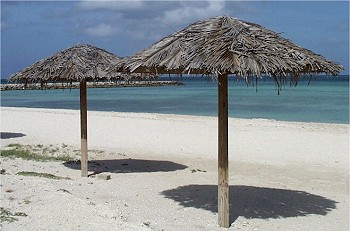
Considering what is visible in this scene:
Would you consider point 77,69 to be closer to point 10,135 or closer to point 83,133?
point 83,133

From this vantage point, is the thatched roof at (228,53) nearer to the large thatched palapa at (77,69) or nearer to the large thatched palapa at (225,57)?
the large thatched palapa at (225,57)

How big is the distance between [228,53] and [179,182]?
3656 millimetres

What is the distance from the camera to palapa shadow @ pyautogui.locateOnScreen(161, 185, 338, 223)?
22.6 feet

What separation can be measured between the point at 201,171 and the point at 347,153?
4.26 meters

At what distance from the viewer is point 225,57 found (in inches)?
222

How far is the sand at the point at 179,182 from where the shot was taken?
6190 mm

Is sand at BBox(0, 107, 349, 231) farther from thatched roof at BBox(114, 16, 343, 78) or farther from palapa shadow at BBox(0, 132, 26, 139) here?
thatched roof at BBox(114, 16, 343, 78)

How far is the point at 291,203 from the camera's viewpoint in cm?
741

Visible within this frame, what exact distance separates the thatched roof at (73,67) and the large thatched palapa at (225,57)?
2307 mm

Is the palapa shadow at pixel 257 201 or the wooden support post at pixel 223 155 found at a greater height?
the wooden support post at pixel 223 155

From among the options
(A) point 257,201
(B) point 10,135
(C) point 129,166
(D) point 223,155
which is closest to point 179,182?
(A) point 257,201

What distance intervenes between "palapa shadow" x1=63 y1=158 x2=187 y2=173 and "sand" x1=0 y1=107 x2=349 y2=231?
0.06 feet

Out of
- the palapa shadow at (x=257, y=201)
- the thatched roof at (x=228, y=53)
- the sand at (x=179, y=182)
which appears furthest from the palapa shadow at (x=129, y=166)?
the thatched roof at (x=228, y=53)

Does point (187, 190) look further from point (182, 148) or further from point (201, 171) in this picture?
point (182, 148)
